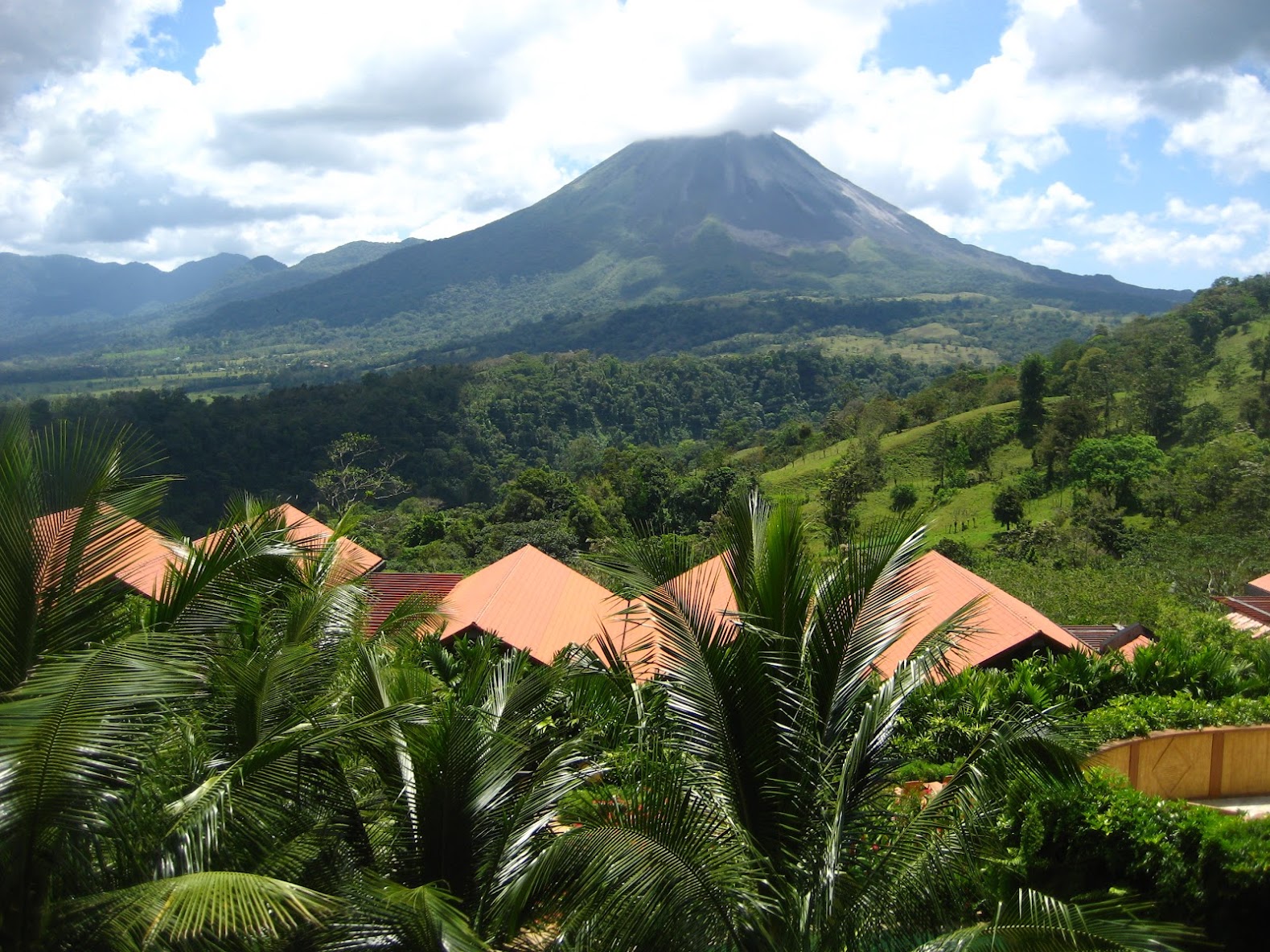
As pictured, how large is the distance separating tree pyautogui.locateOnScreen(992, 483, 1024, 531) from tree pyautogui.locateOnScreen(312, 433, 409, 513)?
19344mm

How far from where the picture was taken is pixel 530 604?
13867 mm

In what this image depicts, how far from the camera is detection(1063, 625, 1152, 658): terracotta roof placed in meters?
15.5

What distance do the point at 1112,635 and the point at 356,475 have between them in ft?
81.3

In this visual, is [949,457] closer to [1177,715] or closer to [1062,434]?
[1062,434]

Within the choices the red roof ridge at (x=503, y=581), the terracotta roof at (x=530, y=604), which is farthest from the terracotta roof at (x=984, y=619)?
the red roof ridge at (x=503, y=581)

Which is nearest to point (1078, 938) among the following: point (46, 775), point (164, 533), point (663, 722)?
point (663, 722)

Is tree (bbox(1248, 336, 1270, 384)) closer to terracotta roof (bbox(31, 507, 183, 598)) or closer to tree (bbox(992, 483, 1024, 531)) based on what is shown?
tree (bbox(992, 483, 1024, 531))

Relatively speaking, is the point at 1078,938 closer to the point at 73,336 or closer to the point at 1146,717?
the point at 1146,717

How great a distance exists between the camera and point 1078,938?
10.1 feet

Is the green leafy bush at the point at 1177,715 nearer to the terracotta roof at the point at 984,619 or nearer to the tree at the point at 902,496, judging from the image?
the terracotta roof at the point at 984,619

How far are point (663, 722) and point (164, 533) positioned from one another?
249cm

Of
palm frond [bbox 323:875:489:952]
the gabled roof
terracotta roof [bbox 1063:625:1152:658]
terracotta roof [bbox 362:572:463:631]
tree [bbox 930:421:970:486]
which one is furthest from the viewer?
tree [bbox 930:421:970:486]

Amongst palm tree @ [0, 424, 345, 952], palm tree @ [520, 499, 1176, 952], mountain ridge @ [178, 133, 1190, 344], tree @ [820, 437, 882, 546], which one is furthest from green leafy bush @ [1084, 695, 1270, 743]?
mountain ridge @ [178, 133, 1190, 344]

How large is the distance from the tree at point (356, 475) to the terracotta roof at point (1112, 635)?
15.9m
